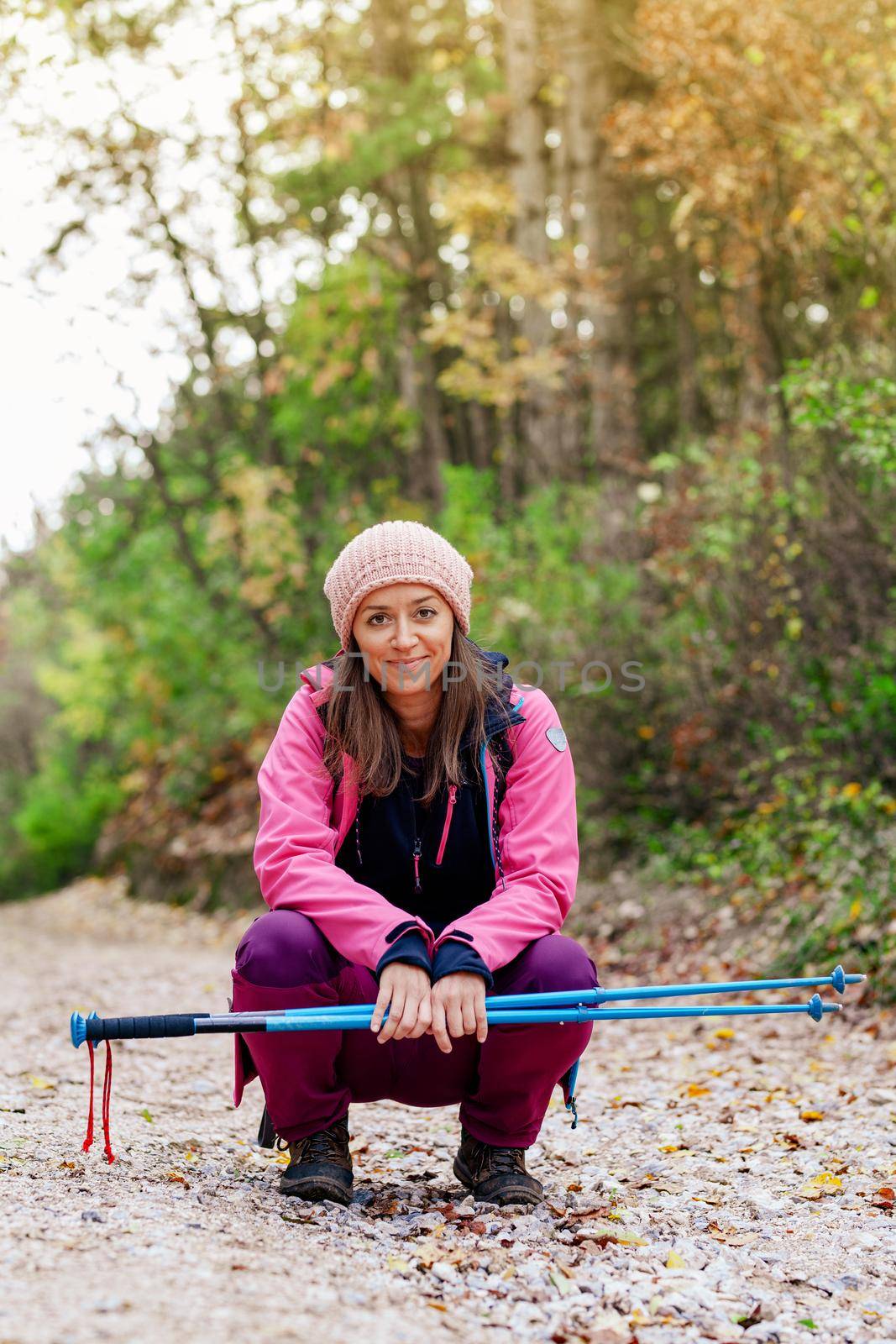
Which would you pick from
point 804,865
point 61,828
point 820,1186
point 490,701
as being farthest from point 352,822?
point 61,828

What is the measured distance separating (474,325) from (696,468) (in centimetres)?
311

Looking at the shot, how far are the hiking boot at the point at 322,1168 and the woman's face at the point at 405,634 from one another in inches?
39.4


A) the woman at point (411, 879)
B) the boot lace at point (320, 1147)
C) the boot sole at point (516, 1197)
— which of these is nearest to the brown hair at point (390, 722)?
the woman at point (411, 879)

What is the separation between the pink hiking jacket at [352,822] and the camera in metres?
2.76

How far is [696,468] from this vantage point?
28.7 feet

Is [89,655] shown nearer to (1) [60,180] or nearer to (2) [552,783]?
(1) [60,180]

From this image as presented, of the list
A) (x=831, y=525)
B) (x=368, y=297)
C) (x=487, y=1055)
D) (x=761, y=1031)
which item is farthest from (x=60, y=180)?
(x=487, y=1055)

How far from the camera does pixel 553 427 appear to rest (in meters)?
11.8

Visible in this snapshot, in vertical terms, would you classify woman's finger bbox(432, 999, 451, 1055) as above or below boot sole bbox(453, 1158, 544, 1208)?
above

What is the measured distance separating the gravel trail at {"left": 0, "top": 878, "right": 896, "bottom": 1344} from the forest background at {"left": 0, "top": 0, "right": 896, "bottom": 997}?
1549 millimetres

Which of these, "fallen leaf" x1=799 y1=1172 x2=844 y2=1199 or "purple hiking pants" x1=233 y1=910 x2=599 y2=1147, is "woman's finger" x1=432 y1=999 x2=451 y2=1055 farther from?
"fallen leaf" x1=799 y1=1172 x2=844 y2=1199

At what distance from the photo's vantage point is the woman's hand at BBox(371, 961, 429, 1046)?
2.59 m

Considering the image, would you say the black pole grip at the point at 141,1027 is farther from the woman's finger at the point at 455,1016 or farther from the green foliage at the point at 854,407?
the green foliage at the point at 854,407

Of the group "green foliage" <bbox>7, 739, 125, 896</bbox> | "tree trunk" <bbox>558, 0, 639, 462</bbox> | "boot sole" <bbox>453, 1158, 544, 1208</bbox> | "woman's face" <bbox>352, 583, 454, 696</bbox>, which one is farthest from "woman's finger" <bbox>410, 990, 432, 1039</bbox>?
"green foliage" <bbox>7, 739, 125, 896</bbox>
